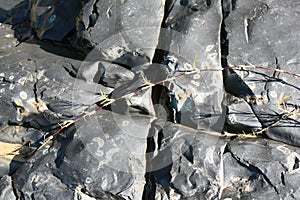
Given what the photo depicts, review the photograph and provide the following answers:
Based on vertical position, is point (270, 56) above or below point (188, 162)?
above

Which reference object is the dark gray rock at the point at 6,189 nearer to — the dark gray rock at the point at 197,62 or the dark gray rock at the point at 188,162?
the dark gray rock at the point at 188,162

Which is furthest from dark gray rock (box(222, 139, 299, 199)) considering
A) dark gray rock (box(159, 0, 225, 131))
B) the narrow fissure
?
the narrow fissure

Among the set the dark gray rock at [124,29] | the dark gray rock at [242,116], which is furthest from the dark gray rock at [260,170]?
the dark gray rock at [124,29]

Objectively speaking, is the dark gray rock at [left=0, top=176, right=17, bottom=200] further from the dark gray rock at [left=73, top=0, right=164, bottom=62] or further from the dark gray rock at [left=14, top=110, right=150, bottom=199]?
the dark gray rock at [left=73, top=0, right=164, bottom=62]

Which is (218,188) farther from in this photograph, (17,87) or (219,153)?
(17,87)

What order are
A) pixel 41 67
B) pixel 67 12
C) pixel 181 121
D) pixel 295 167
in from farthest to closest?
pixel 67 12 < pixel 41 67 < pixel 181 121 < pixel 295 167

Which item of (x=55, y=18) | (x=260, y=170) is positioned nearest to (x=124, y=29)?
(x=55, y=18)

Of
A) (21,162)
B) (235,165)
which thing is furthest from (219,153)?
(21,162)

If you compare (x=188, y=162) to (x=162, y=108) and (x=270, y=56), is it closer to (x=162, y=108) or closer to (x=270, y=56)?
(x=162, y=108)
